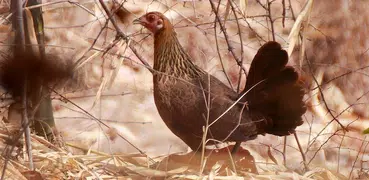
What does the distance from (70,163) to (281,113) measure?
0.74m

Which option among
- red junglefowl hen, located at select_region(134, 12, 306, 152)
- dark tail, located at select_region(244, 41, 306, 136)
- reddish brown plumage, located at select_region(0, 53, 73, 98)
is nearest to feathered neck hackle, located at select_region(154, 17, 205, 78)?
red junglefowl hen, located at select_region(134, 12, 306, 152)

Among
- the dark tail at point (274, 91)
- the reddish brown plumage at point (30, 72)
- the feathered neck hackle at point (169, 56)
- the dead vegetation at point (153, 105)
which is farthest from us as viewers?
the feathered neck hackle at point (169, 56)

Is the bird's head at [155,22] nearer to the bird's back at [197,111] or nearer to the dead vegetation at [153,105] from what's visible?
the dead vegetation at [153,105]

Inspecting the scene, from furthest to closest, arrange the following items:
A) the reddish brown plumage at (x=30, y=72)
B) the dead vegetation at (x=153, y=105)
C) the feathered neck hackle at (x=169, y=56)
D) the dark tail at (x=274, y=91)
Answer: the feathered neck hackle at (x=169, y=56) < the dark tail at (x=274, y=91) < the dead vegetation at (x=153, y=105) < the reddish brown plumage at (x=30, y=72)

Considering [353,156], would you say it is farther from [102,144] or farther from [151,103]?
[102,144]

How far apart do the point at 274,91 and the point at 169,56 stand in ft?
1.21

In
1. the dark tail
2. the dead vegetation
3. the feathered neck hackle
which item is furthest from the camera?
the feathered neck hackle

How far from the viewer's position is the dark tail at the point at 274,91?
217cm

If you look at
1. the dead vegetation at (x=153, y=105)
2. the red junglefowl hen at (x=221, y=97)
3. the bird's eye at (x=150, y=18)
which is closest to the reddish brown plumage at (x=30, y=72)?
the dead vegetation at (x=153, y=105)

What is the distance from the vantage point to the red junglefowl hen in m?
2.18

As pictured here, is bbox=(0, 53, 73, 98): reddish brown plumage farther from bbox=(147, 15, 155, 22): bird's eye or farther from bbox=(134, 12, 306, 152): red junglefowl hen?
bbox=(147, 15, 155, 22): bird's eye

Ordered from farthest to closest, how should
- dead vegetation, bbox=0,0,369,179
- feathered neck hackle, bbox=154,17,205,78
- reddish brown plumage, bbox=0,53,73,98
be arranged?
1. feathered neck hackle, bbox=154,17,205,78
2. dead vegetation, bbox=0,0,369,179
3. reddish brown plumage, bbox=0,53,73,98

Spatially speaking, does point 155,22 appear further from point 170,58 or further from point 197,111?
point 197,111

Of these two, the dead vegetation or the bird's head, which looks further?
the bird's head
